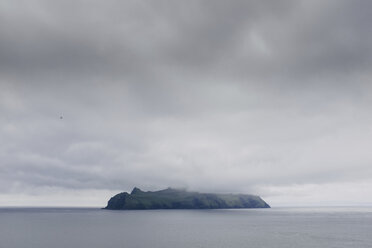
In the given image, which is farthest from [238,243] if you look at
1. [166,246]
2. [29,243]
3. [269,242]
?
[29,243]

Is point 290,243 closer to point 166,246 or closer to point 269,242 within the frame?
point 269,242

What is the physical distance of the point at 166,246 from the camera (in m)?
120

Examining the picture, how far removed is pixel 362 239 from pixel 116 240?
117 metres

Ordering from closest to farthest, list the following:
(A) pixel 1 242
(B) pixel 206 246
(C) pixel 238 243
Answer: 1. (B) pixel 206 246
2. (C) pixel 238 243
3. (A) pixel 1 242

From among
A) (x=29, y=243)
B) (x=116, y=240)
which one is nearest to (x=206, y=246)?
(x=116, y=240)

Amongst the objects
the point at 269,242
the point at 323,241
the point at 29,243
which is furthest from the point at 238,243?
the point at 29,243

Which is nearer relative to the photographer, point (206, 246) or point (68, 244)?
point (206, 246)

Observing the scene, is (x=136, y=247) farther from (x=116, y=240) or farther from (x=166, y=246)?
(x=116, y=240)

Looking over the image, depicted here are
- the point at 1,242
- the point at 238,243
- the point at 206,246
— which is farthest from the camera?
the point at 1,242

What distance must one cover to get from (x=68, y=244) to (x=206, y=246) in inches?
2331

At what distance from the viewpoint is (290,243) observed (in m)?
123

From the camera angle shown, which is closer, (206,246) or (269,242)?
(206,246)

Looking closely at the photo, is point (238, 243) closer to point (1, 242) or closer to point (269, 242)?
point (269, 242)

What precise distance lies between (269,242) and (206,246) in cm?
2990
